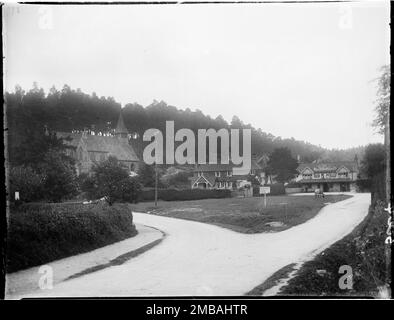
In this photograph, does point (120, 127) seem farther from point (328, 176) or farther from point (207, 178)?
point (328, 176)

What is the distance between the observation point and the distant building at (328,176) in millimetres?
14719

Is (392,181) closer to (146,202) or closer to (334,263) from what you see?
(334,263)

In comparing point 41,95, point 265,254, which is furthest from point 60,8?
point 265,254

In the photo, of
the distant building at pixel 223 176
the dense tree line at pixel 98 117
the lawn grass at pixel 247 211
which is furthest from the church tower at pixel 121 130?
the lawn grass at pixel 247 211

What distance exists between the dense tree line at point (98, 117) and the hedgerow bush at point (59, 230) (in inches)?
81.5

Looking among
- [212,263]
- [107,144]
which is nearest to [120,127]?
[107,144]

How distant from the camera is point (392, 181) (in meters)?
9.84

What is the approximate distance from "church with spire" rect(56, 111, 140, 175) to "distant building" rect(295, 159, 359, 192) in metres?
6.39

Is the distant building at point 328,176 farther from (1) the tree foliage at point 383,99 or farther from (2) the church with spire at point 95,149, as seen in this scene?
(2) the church with spire at point 95,149

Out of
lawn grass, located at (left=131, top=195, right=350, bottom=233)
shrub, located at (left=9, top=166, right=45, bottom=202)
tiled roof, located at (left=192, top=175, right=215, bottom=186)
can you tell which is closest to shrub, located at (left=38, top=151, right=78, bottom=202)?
shrub, located at (left=9, top=166, right=45, bottom=202)

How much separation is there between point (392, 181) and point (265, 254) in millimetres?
4136

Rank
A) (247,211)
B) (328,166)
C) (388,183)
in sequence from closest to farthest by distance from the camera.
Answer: (388,183)
(247,211)
(328,166)

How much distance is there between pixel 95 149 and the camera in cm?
1265

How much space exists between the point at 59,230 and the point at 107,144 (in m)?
3.37
